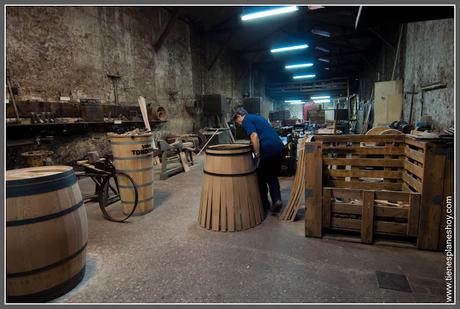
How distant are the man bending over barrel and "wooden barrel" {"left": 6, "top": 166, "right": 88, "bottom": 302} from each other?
198 cm

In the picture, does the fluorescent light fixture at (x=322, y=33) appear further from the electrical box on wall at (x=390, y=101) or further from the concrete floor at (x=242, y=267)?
the concrete floor at (x=242, y=267)

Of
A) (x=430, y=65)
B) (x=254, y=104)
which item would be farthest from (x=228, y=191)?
(x=254, y=104)

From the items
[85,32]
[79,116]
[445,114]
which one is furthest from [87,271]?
[85,32]

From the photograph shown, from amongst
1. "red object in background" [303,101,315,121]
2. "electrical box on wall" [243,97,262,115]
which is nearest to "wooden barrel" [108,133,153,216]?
"electrical box on wall" [243,97,262,115]

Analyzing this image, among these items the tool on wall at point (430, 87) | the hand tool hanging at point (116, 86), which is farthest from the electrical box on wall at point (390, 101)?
the hand tool hanging at point (116, 86)

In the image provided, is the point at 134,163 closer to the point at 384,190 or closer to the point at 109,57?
the point at 384,190

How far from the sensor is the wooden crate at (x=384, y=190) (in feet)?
7.31

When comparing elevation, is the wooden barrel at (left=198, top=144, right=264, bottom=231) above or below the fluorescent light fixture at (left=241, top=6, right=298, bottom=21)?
below

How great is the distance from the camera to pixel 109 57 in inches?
259

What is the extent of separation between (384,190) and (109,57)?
6.69 m

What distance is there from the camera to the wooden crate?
87.7 inches

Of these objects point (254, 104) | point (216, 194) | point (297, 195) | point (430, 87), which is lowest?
point (297, 195)

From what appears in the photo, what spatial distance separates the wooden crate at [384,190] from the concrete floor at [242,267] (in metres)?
0.18

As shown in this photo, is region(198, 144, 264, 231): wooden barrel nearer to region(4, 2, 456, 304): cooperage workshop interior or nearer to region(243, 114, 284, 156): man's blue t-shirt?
region(4, 2, 456, 304): cooperage workshop interior
